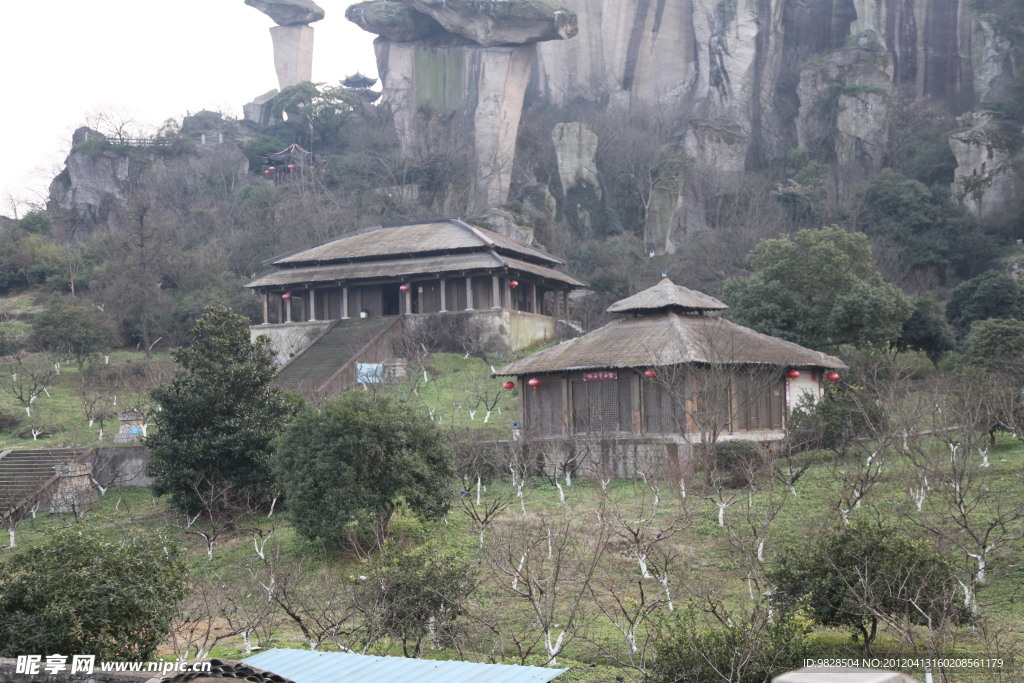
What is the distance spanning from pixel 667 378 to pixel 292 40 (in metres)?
59.5

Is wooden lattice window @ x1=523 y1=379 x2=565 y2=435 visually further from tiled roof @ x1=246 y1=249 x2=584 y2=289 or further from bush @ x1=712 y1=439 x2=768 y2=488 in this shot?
tiled roof @ x1=246 y1=249 x2=584 y2=289

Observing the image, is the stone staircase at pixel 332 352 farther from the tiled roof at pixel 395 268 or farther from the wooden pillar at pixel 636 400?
the wooden pillar at pixel 636 400

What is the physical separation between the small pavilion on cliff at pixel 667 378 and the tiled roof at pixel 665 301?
0.03 m

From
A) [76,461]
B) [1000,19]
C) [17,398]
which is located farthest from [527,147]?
[76,461]

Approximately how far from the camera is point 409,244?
130 ft

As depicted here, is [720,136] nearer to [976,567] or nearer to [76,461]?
[76,461]

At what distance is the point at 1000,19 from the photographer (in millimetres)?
53031

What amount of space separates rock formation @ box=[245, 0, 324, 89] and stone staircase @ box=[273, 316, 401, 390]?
41.7 m

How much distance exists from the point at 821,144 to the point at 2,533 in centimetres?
4601

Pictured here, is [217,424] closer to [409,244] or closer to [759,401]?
[759,401]

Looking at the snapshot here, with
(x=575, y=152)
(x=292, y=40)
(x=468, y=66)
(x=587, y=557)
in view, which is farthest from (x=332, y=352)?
(x=292, y=40)

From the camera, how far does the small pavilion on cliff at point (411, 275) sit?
3806cm

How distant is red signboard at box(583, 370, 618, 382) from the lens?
2512 centimetres

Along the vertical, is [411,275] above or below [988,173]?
below
